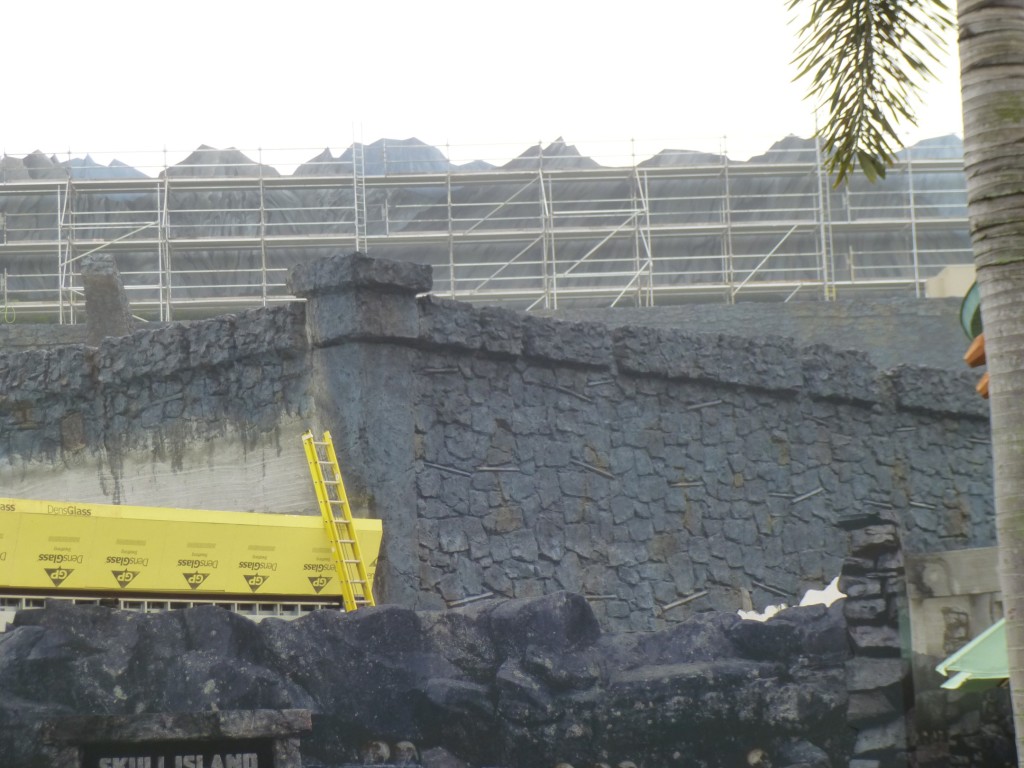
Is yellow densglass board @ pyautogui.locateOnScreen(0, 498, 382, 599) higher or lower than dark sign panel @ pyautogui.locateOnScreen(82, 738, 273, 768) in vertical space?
higher

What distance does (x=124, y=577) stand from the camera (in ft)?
32.5

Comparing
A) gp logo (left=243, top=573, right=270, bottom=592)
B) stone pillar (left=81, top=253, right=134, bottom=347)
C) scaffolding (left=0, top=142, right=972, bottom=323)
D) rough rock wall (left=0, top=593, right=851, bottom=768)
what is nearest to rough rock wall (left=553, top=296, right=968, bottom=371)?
stone pillar (left=81, top=253, right=134, bottom=347)

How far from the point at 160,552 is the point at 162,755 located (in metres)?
3.43

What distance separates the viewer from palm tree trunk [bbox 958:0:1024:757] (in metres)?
6.11

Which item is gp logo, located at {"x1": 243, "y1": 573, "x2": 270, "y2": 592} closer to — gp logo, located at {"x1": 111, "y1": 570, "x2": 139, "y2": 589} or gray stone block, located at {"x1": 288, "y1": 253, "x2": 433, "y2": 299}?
gp logo, located at {"x1": 111, "y1": 570, "x2": 139, "y2": 589}

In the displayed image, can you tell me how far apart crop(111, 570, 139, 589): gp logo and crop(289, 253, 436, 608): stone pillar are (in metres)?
2.40

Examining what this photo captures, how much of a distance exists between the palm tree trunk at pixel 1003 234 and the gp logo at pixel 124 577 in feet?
18.3

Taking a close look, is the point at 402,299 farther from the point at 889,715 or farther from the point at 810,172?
the point at 810,172

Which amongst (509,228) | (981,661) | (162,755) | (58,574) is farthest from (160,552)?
(509,228)

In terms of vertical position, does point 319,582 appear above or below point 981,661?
above

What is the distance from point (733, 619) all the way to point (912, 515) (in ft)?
21.9

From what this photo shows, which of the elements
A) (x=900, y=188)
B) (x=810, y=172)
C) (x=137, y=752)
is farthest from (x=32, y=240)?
(x=137, y=752)

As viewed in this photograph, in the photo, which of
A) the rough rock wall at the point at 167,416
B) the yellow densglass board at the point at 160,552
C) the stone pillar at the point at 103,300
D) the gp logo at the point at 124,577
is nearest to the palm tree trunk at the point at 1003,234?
the yellow densglass board at the point at 160,552

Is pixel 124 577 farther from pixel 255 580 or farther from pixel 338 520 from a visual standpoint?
pixel 338 520
